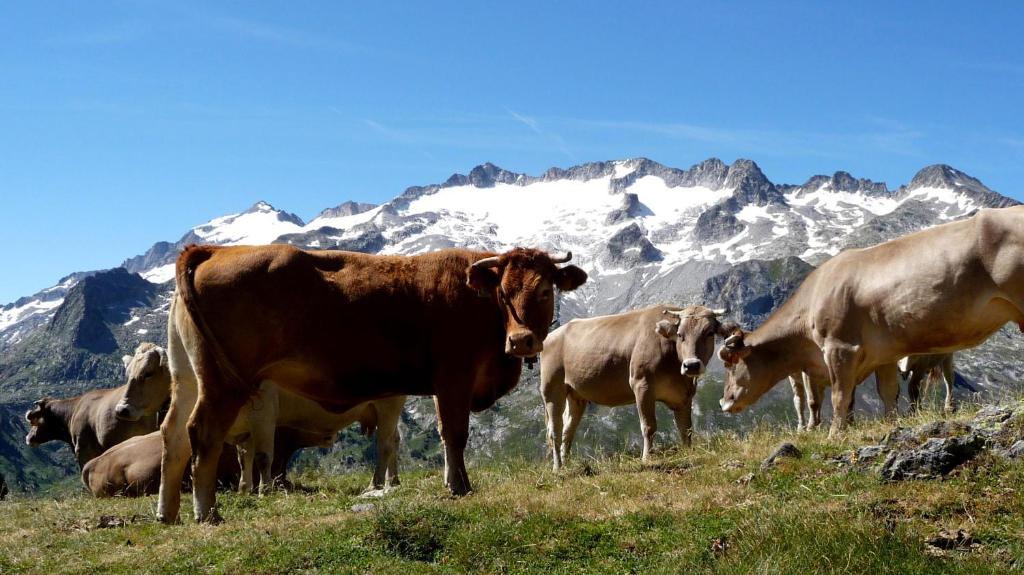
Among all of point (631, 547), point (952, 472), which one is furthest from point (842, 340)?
point (631, 547)

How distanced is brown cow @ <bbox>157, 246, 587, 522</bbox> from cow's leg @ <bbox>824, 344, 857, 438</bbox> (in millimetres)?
5813

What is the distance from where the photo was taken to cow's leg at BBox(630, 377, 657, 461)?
58.6 feet

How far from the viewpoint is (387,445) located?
61.3ft

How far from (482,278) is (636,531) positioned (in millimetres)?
4571

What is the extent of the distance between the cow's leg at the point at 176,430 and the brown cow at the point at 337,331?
20mm

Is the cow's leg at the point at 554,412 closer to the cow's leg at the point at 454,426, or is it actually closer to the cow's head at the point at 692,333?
the cow's head at the point at 692,333

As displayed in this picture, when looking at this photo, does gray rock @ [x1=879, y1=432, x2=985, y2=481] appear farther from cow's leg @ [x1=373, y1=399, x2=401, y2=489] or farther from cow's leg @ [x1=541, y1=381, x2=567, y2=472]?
cow's leg @ [x1=541, y1=381, x2=567, y2=472]

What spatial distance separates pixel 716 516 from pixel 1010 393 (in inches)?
330

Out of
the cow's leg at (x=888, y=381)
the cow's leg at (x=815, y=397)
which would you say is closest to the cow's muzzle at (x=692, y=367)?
the cow's leg at (x=815, y=397)

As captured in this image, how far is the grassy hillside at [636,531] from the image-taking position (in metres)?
8.27

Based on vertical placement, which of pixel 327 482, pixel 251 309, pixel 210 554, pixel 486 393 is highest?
pixel 251 309

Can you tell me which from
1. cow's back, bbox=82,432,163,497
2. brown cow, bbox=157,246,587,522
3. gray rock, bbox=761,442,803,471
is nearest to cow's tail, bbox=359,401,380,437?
cow's back, bbox=82,432,163,497

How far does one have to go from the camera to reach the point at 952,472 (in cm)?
1013

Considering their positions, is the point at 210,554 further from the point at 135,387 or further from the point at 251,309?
the point at 135,387
